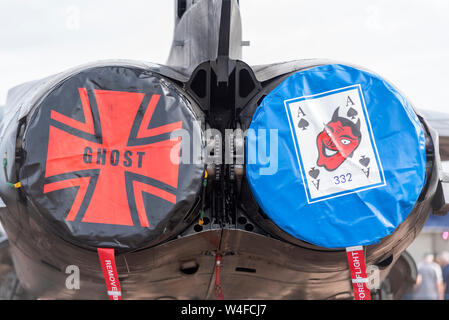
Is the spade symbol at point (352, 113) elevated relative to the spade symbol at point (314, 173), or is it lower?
elevated

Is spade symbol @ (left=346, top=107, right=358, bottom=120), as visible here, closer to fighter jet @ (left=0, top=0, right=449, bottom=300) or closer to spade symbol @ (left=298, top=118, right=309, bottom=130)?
fighter jet @ (left=0, top=0, right=449, bottom=300)

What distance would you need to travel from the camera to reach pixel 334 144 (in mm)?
2307

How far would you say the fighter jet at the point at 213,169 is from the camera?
7.20ft

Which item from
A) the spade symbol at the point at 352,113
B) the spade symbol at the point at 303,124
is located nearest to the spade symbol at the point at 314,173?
the spade symbol at the point at 303,124

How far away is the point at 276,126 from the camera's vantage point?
2330 millimetres

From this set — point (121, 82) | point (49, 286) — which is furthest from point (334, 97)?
point (49, 286)

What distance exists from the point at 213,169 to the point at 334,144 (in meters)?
0.60

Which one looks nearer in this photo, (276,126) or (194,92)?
(276,126)

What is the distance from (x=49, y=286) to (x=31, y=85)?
49.0 inches

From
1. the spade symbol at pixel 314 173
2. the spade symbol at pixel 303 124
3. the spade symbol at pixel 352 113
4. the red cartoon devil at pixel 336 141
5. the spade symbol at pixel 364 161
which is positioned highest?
the spade symbol at pixel 352 113

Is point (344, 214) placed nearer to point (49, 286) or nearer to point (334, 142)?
point (334, 142)

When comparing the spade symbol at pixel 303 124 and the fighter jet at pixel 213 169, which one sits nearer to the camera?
the fighter jet at pixel 213 169

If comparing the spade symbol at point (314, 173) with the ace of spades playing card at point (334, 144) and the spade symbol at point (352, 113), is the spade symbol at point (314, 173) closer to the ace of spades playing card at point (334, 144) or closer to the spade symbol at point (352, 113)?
the ace of spades playing card at point (334, 144)

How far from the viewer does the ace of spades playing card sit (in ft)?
7.51
